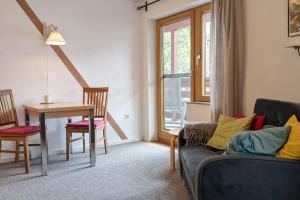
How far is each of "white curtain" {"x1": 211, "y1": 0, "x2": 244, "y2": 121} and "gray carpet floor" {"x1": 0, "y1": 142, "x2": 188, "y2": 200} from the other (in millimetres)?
1036

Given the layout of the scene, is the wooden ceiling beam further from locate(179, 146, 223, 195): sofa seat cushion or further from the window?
locate(179, 146, 223, 195): sofa seat cushion

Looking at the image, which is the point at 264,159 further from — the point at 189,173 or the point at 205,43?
the point at 205,43

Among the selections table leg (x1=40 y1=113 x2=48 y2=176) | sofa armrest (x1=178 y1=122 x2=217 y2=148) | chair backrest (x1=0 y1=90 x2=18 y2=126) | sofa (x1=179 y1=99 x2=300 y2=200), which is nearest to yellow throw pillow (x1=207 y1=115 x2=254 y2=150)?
sofa armrest (x1=178 y1=122 x2=217 y2=148)

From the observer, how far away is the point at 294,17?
2.64 m

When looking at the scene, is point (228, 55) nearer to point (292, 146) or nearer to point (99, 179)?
point (292, 146)

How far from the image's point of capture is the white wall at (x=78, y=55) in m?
3.84

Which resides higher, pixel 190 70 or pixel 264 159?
pixel 190 70

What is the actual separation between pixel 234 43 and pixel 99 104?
2.10 meters

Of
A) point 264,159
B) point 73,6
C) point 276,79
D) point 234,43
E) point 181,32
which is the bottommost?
point 264,159

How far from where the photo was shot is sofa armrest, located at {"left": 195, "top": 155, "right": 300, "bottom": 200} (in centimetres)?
160

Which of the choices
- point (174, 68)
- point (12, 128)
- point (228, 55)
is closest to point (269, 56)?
point (228, 55)

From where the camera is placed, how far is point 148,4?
4730 mm

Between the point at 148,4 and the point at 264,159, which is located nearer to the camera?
the point at 264,159

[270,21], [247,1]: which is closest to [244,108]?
[270,21]
